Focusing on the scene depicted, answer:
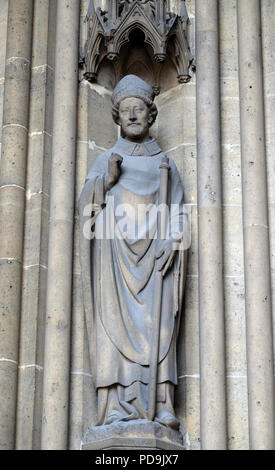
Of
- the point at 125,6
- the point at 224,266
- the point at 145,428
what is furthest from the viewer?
the point at 125,6

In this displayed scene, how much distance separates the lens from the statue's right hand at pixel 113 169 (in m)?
7.79

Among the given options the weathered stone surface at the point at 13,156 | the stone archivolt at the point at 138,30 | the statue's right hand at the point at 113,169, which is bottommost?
the statue's right hand at the point at 113,169

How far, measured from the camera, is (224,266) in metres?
7.78

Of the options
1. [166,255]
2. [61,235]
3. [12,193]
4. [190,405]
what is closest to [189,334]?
[190,405]

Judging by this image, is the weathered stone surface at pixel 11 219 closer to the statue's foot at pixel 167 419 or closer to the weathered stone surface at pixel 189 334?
the weathered stone surface at pixel 189 334

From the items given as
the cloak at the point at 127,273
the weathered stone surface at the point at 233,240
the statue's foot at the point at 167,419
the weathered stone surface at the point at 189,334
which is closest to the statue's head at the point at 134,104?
the cloak at the point at 127,273

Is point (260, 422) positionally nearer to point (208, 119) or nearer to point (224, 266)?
point (224, 266)

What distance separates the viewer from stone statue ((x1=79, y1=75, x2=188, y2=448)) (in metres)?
7.43

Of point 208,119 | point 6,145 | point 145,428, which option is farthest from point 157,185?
point 145,428

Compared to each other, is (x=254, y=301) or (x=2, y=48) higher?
(x=2, y=48)

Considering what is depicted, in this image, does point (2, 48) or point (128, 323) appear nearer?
point (128, 323)

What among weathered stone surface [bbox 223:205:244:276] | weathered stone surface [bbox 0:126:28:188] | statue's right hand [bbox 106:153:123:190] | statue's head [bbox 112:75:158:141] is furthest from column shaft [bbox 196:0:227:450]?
weathered stone surface [bbox 0:126:28:188]

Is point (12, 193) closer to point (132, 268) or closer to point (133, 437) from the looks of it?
point (132, 268)

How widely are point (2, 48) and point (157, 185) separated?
155 centimetres
